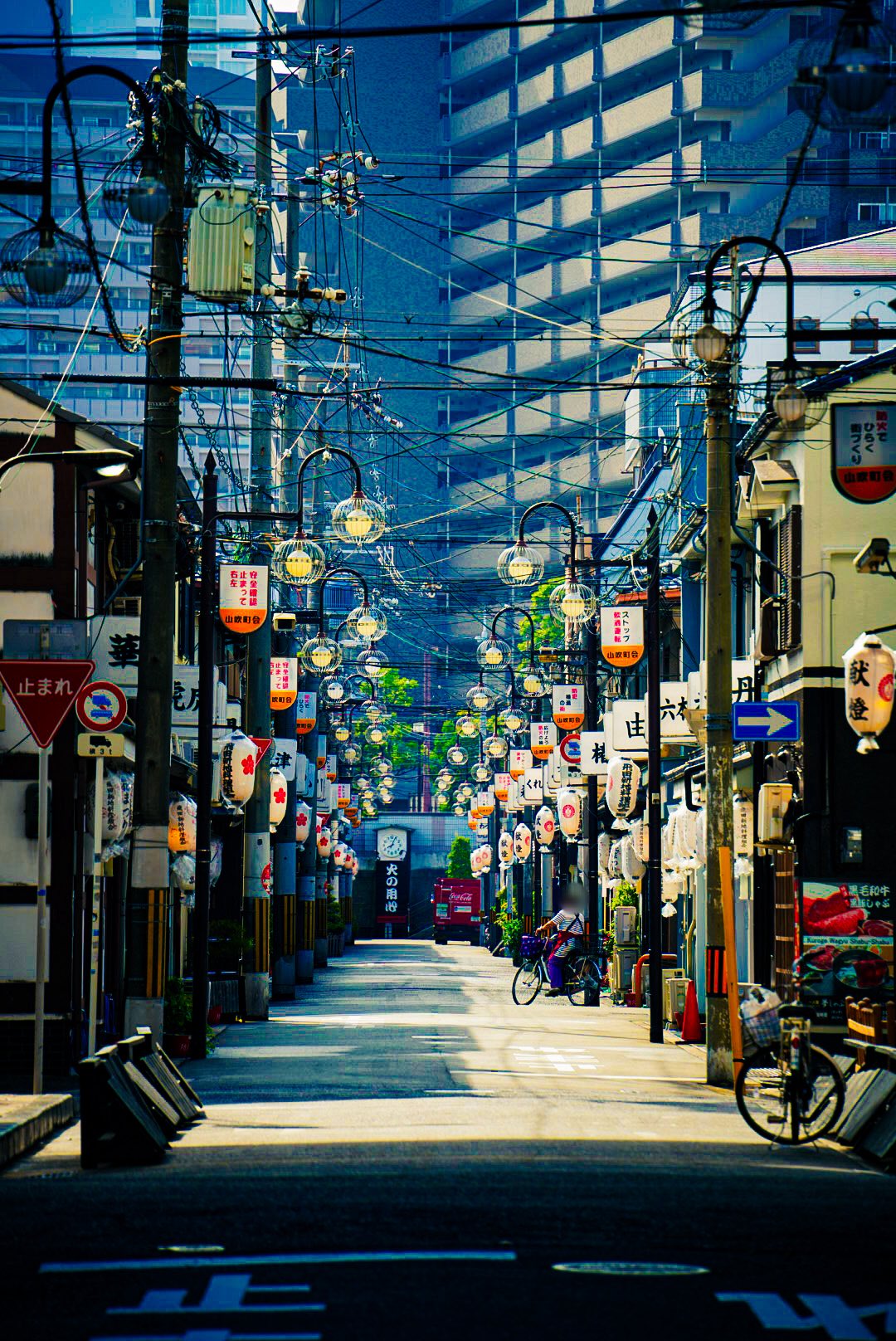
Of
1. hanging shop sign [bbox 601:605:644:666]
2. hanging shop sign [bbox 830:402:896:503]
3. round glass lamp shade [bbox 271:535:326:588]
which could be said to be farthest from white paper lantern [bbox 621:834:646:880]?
hanging shop sign [bbox 830:402:896:503]

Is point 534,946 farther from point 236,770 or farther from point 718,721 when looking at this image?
point 718,721

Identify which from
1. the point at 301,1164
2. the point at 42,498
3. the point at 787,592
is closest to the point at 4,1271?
the point at 301,1164

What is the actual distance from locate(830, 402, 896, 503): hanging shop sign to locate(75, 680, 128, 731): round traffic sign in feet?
36.7

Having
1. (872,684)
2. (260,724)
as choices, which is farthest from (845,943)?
(260,724)

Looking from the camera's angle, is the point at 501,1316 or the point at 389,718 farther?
the point at 389,718

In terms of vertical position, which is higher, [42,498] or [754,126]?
[754,126]

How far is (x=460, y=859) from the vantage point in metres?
115

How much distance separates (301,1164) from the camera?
15.3 meters

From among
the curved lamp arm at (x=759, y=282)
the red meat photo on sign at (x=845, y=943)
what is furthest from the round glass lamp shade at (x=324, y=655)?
the curved lamp arm at (x=759, y=282)

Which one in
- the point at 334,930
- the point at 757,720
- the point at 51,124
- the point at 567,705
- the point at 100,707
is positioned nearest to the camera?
the point at 51,124

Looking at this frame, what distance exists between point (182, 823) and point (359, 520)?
11.0 m

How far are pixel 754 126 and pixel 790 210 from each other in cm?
1002

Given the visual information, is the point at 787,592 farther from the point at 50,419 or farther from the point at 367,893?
the point at 367,893

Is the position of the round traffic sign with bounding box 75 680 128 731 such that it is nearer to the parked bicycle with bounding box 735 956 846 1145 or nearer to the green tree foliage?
the parked bicycle with bounding box 735 956 846 1145
